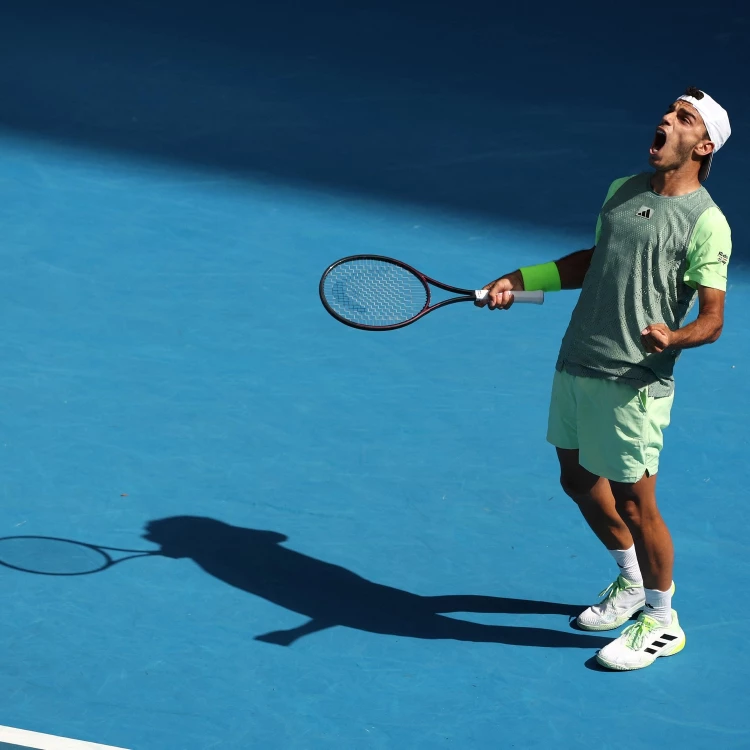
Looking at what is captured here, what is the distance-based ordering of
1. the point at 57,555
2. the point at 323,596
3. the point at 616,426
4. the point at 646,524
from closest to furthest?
the point at 616,426 < the point at 646,524 < the point at 323,596 < the point at 57,555

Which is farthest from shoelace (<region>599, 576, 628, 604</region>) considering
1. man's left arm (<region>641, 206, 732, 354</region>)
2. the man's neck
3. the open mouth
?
the open mouth

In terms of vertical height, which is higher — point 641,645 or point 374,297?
point 374,297

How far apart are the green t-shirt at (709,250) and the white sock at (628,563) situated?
43.1 inches

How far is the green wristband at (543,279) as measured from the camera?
14.7 ft

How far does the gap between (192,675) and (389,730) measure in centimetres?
68

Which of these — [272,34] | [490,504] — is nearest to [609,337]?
[490,504]

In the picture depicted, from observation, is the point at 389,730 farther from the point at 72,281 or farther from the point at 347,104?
the point at 347,104

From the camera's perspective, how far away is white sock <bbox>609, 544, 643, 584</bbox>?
4.70m

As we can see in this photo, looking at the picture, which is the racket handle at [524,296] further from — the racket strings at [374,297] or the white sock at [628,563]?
the white sock at [628,563]

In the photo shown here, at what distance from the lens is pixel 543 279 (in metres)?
4.47

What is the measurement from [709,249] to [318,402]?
237cm

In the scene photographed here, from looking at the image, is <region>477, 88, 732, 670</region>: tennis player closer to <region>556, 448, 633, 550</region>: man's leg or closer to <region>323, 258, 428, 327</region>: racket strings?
<region>556, 448, 633, 550</region>: man's leg

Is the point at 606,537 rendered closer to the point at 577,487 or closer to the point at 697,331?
the point at 577,487

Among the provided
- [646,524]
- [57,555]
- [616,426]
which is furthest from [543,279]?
[57,555]
